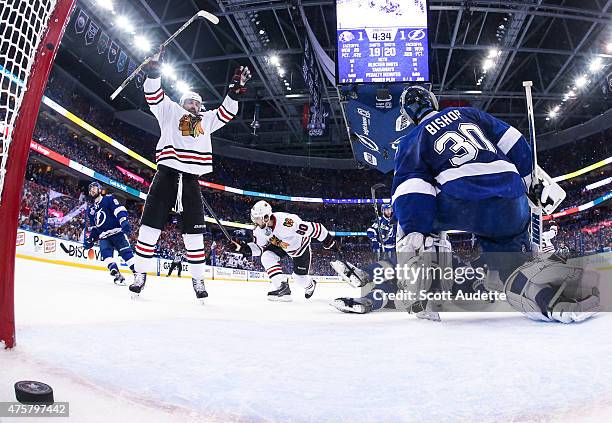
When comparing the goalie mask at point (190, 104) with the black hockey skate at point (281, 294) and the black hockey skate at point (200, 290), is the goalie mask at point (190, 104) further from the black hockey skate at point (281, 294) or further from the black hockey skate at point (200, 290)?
the black hockey skate at point (281, 294)

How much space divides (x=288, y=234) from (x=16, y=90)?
4598mm

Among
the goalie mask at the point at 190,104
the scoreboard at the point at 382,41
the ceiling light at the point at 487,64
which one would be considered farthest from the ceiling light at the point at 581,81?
the goalie mask at the point at 190,104

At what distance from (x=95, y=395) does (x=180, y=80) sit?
17.4 m

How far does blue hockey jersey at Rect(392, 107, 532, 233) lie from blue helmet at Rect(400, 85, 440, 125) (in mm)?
175

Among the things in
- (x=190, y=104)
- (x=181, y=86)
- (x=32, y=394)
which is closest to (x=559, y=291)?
(x=32, y=394)

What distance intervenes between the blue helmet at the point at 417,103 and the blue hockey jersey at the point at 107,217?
4717mm

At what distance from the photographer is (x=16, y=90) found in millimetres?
1223

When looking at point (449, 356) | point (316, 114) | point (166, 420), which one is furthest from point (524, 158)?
point (316, 114)

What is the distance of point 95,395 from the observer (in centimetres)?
86

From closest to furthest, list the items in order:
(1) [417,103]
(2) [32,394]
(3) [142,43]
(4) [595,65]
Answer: (2) [32,394] → (1) [417,103] → (3) [142,43] → (4) [595,65]

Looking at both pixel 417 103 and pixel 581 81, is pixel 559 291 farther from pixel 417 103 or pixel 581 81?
pixel 581 81

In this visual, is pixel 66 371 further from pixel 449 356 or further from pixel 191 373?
pixel 449 356

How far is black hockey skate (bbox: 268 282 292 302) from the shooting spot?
4.88 meters

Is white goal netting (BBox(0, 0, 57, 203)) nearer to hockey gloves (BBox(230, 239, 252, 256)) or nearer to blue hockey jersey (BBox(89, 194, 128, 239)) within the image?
hockey gloves (BBox(230, 239, 252, 256))
